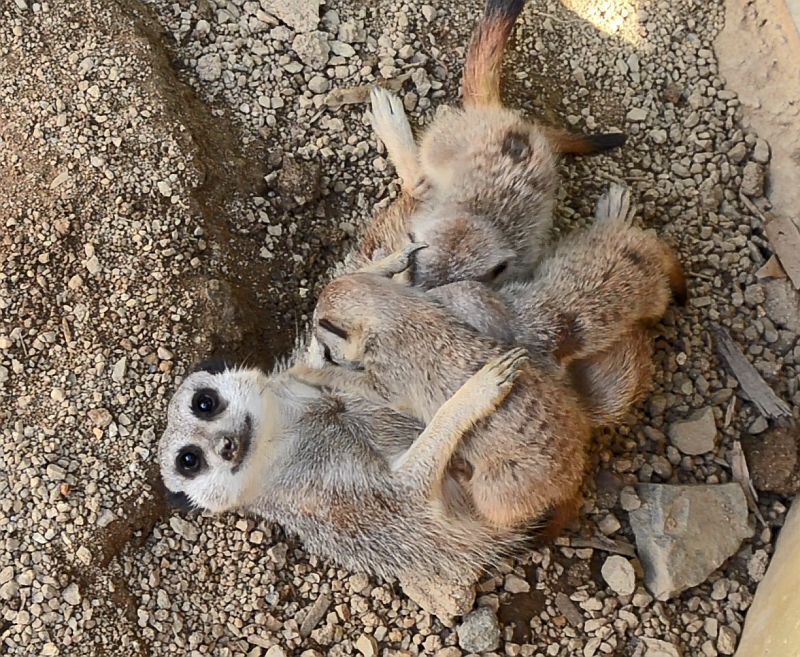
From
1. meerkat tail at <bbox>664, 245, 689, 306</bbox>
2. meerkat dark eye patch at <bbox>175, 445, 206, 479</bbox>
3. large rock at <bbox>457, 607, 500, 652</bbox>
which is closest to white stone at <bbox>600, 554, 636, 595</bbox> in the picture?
large rock at <bbox>457, 607, 500, 652</bbox>

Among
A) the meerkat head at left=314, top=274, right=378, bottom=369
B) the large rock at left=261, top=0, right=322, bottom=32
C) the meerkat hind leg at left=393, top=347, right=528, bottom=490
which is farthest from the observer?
the large rock at left=261, top=0, right=322, bottom=32

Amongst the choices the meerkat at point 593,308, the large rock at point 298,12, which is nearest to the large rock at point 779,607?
the meerkat at point 593,308

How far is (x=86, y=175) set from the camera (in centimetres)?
191

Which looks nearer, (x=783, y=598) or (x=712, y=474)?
(x=783, y=598)

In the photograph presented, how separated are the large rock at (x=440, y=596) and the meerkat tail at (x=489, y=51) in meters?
1.09

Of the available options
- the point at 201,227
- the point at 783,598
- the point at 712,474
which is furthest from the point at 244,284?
the point at 783,598

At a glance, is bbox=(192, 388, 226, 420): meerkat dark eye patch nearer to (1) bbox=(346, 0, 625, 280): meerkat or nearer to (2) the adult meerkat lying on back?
(2) the adult meerkat lying on back

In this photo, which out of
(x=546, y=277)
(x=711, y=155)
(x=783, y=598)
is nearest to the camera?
(x=783, y=598)

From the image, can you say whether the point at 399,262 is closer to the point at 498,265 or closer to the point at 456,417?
the point at 498,265

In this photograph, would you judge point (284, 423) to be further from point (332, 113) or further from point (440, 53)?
point (440, 53)

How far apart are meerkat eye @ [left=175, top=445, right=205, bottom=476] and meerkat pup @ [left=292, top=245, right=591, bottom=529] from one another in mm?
341

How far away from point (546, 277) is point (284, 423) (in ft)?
2.08

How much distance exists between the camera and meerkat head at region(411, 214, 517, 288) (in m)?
1.82

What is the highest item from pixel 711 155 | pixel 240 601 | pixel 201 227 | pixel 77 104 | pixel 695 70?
pixel 77 104
